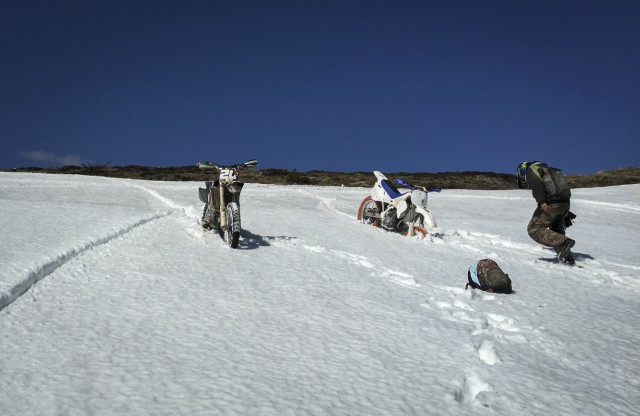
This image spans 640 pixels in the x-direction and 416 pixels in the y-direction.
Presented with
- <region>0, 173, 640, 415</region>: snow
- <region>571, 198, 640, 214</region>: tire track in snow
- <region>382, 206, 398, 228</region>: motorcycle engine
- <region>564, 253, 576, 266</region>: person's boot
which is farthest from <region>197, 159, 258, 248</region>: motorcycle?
<region>571, 198, 640, 214</region>: tire track in snow

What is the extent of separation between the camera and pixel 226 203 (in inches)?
269

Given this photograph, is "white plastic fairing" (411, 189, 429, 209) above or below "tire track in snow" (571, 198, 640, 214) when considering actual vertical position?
above

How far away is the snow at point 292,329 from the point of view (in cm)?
216

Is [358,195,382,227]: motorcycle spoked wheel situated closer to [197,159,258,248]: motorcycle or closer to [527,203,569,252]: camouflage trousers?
[527,203,569,252]: camouflage trousers

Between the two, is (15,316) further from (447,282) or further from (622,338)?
(622,338)

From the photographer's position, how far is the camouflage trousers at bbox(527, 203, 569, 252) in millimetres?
6754

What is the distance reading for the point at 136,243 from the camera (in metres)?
5.67

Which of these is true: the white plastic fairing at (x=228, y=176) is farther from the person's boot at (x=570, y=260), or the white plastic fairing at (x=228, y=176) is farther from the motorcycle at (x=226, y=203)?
the person's boot at (x=570, y=260)

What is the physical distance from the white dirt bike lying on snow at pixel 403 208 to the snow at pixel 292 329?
75.0 inches

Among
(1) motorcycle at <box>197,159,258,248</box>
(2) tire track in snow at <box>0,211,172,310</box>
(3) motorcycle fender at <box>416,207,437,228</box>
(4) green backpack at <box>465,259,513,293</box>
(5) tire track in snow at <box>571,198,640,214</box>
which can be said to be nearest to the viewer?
(2) tire track in snow at <box>0,211,172,310</box>

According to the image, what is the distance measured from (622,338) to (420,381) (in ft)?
6.74

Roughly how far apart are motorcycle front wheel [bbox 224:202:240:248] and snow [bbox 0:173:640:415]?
0.17m

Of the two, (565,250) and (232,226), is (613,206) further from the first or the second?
(232,226)

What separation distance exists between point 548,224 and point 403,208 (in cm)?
267
